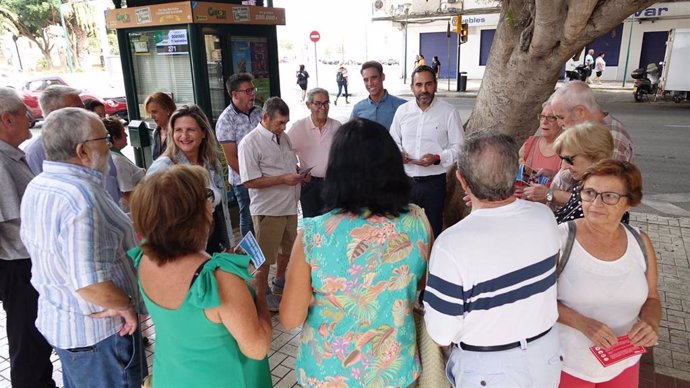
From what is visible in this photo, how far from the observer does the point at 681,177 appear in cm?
792

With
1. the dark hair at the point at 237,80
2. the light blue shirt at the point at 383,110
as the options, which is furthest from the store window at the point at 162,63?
the light blue shirt at the point at 383,110

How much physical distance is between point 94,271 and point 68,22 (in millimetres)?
35882

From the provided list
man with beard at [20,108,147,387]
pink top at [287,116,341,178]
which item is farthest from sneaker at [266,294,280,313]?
man with beard at [20,108,147,387]

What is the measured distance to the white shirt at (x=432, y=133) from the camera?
4.07 metres

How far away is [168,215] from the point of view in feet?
5.34

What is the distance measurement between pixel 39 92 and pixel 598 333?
53.9 ft

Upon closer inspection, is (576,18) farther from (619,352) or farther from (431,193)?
(619,352)

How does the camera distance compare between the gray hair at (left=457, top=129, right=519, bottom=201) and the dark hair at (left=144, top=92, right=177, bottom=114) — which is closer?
the gray hair at (left=457, top=129, right=519, bottom=201)

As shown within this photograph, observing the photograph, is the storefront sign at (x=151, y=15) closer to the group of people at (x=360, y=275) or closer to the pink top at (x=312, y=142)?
the pink top at (x=312, y=142)

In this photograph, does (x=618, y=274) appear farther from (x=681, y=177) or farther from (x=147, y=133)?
(x=681, y=177)

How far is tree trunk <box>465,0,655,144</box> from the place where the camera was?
3.38 meters

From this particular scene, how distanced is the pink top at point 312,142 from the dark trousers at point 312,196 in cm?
8

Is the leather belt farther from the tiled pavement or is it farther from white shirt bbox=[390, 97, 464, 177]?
white shirt bbox=[390, 97, 464, 177]

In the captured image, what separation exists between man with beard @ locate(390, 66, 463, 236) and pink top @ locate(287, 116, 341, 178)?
0.69 metres
